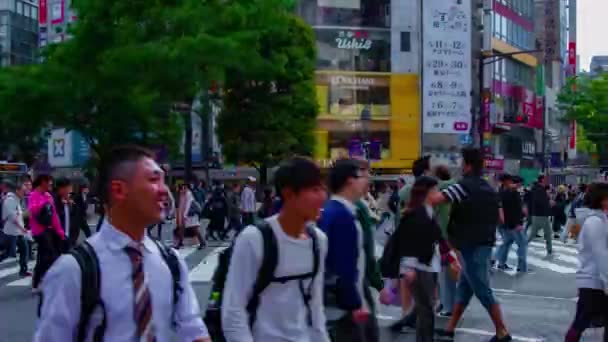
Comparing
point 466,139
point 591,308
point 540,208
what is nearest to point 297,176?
point 591,308

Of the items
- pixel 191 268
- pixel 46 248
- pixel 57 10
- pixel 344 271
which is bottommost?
pixel 191 268

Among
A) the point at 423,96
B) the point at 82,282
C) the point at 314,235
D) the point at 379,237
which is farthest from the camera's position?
the point at 423,96

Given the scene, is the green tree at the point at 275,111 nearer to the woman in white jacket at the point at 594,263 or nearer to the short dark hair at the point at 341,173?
the woman in white jacket at the point at 594,263

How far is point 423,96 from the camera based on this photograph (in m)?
46.8

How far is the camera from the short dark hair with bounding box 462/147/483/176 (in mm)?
8727

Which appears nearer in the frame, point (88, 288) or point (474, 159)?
point (88, 288)

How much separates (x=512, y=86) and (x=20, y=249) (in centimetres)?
5303

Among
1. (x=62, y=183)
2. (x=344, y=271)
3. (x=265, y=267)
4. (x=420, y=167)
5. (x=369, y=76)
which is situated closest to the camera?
(x=265, y=267)

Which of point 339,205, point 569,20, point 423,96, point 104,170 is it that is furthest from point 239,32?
point 569,20

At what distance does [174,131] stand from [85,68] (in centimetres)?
303

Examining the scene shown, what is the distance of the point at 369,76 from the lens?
52688 millimetres

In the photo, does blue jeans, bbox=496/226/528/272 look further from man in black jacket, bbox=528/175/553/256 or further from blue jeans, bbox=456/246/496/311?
blue jeans, bbox=456/246/496/311

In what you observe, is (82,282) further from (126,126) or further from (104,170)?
(126,126)

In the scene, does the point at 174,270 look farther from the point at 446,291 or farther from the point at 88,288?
the point at 446,291
